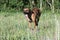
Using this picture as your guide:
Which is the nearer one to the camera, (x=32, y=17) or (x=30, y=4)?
(x=32, y=17)

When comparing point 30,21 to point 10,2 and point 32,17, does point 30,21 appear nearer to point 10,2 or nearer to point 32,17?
point 32,17

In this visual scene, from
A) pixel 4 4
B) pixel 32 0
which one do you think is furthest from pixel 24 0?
pixel 4 4

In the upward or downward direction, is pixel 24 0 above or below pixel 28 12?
below

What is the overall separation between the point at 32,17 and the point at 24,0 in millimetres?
16060

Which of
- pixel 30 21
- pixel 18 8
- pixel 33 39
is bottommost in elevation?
pixel 18 8

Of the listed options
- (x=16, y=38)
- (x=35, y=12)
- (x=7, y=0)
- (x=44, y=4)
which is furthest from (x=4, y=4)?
(x=16, y=38)

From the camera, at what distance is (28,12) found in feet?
28.5

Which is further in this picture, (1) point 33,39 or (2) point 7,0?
(2) point 7,0

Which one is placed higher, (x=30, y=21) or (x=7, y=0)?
(x=30, y=21)

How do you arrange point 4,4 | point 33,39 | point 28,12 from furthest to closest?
1. point 4,4
2. point 28,12
3. point 33,39

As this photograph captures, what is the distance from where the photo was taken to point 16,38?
5488mm

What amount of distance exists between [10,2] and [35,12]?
14.9m

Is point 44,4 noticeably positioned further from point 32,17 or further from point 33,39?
point 33,39

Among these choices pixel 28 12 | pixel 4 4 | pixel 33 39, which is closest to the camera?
pixel 33 39
